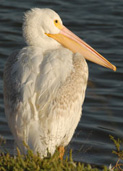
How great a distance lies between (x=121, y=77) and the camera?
8.95 m

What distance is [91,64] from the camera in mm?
9445

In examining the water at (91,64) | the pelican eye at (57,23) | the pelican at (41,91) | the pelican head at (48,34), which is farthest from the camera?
the water at (91,64)

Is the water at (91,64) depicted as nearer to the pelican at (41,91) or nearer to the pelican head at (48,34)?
the pelican at (41,91)

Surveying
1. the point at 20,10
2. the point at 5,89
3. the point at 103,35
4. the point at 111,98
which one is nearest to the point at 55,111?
the point at 5,89

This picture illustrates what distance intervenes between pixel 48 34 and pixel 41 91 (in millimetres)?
1320

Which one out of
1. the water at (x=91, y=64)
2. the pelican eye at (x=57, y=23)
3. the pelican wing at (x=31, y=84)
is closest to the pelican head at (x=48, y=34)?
the pelican eye at (x=57, y=23)

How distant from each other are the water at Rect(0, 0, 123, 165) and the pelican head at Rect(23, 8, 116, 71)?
1.23 m

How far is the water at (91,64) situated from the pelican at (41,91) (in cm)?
103

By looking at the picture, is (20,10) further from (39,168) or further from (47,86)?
(39,168)

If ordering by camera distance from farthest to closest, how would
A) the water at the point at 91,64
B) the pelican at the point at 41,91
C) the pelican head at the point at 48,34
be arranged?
the water at the point at 91,64, the pelican head at the point at 48,34, the pelican at the point at 41,91

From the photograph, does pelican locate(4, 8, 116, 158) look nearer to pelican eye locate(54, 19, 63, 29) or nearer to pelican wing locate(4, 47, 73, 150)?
pelican wing locate(4, 47, 73, 150)

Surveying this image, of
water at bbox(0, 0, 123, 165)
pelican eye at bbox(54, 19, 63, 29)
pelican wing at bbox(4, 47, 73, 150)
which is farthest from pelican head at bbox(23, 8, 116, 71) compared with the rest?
water at bbox(0, 0, 123, 165)

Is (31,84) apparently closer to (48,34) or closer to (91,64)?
(48,34)

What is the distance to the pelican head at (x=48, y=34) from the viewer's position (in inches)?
234
